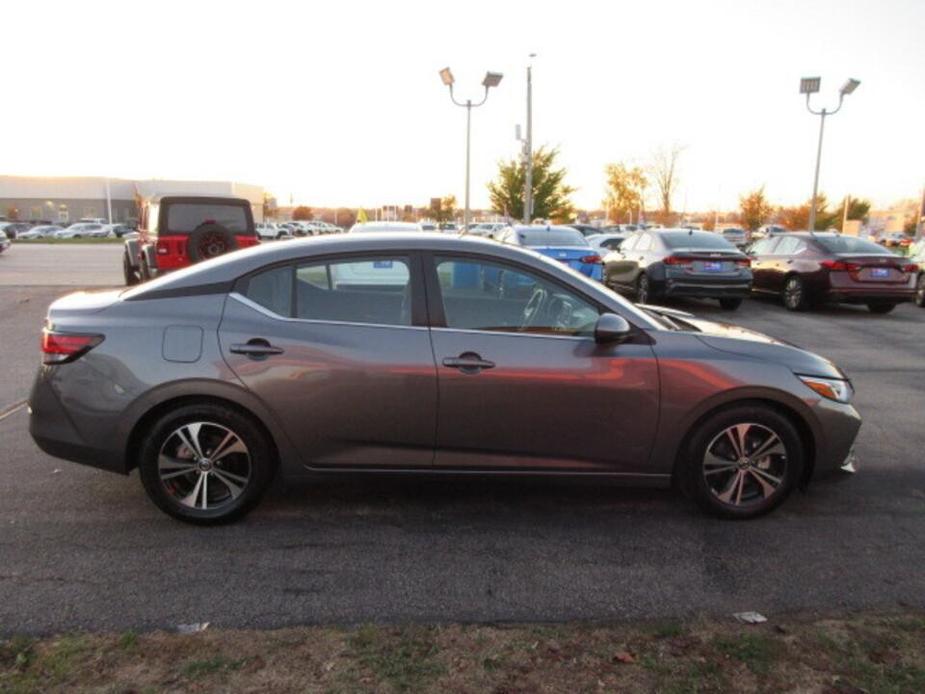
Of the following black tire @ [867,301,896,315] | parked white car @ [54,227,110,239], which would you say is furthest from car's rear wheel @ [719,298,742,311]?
parked white car @ [54,227,110,239]

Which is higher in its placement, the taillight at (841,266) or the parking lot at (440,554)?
the taillight at (841,266)

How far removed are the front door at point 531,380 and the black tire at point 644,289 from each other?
9940 millimetres

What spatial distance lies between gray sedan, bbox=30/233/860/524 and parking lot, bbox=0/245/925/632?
Result: 0.24 metres

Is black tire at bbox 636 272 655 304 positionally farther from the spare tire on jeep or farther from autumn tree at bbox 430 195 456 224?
autumn tree at bbox 430 195 456 224

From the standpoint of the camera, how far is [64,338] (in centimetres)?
373

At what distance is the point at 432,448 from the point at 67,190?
109 m

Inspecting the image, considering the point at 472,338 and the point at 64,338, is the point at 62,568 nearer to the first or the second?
the point at 64,338

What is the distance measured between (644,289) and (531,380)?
10.4 metres

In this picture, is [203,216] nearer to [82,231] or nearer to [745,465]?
[745,465]

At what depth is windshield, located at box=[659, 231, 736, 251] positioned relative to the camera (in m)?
13.3

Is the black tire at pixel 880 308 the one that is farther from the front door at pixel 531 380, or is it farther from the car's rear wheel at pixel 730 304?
the front door at pixel 531 380

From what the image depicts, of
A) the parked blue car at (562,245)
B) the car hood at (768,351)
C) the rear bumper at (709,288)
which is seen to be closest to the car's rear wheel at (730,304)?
the rear bumper at (709,288)

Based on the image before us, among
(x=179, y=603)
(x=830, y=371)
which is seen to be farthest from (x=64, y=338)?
(x=830, y=371)

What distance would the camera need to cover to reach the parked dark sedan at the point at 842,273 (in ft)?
42.5
